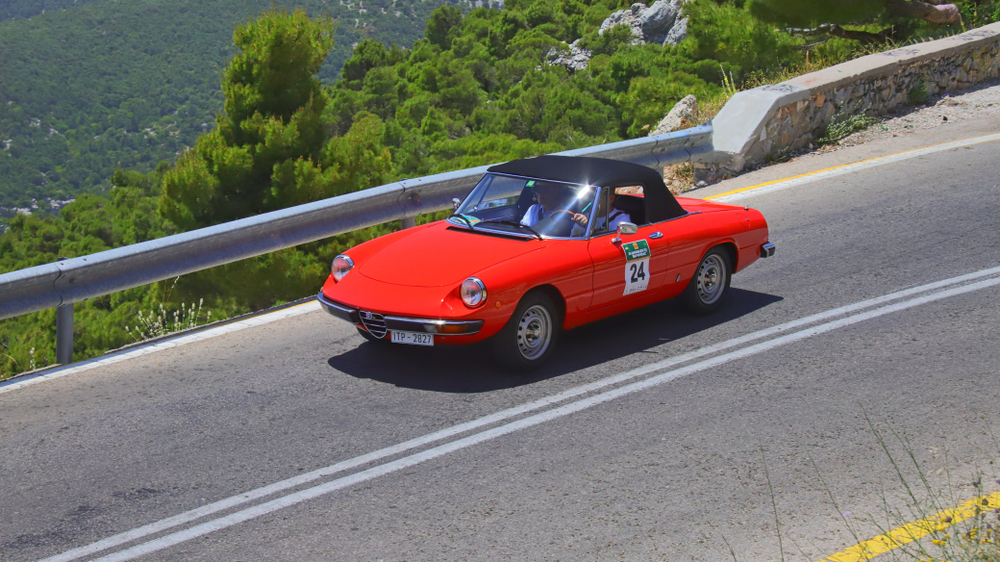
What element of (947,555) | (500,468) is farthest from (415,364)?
(947,555)

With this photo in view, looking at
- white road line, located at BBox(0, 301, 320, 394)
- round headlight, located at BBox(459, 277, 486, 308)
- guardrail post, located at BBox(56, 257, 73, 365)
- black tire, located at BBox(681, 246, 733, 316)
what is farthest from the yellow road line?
guardrail post, located at BBox(56, 257, 73, 365)

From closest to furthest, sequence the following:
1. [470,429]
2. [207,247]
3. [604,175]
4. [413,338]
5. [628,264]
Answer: [470,429]
[413,338]
[628,264]
[604,175]
[207,247]

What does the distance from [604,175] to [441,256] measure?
145cm

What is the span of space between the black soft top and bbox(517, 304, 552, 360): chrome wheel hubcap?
1.18 meters

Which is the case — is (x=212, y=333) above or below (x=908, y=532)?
above

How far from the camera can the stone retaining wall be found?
41.4ft

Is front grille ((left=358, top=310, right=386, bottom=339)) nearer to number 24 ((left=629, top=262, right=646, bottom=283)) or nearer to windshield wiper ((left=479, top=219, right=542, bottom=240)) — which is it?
windshield wiper ((left=479, top=219, right=542, bottom=240))

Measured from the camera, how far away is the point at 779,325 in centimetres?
721

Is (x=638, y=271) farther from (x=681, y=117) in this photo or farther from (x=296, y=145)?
(x=296, y=145)

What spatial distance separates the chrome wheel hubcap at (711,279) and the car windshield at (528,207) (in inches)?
47.9

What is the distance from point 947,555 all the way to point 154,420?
4.54 metres

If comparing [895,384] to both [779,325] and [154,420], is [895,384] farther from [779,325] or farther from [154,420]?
[154,420]

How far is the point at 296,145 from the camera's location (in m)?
19.2

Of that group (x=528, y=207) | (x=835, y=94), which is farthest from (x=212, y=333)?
(x=835, y=94)
